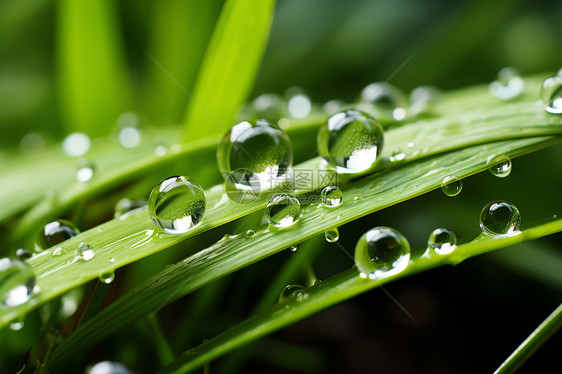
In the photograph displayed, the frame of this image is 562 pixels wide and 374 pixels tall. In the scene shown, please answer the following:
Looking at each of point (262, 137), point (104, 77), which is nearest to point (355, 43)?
point (104, 77)

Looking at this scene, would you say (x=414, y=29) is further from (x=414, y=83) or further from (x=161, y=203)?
(x=161, y=203)

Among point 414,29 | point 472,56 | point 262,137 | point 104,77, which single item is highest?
point 104,77

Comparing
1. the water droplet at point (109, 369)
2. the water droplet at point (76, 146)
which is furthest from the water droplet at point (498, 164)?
the water droplet at point (76, 146)

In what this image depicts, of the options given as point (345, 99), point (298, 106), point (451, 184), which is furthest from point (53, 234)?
point (345, 99)

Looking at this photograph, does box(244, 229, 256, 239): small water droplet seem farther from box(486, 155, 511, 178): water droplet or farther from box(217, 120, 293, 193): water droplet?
box(486, 155, 511, 178): water droplet

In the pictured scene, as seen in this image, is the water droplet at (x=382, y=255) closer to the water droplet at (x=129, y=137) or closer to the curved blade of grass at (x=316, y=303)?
the curved blade of grass at (x=316, y=303)

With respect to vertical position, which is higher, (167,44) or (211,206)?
(167,44)

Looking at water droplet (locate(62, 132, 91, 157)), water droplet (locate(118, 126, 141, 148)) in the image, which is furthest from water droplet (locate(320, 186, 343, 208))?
water droplet (locate(62, 132, 91, 157))
